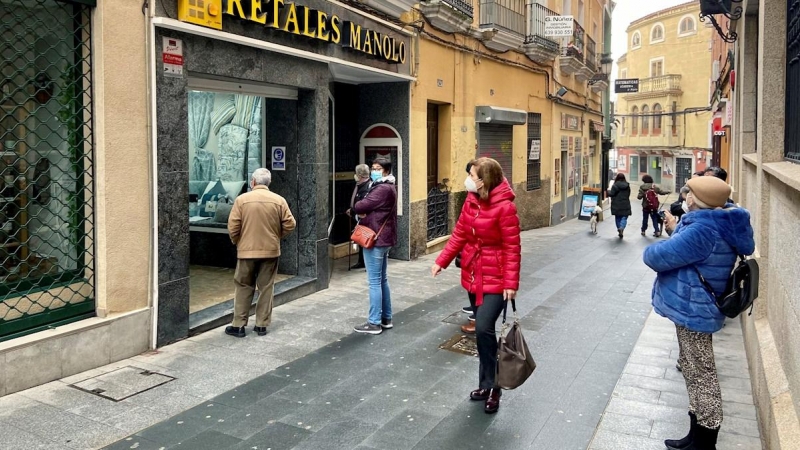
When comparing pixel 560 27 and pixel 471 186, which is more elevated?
pixel 560 27

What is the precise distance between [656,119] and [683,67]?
4.40 metres

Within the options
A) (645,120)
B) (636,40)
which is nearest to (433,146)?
(645,120)

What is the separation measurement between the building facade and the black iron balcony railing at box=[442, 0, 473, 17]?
7706 mm

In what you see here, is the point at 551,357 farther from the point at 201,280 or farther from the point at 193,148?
the point at 193,148

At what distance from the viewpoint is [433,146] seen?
13.1 meters

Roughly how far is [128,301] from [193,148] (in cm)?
467

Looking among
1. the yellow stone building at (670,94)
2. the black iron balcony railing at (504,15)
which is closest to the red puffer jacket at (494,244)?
the black iron balcony railing at (504,15)

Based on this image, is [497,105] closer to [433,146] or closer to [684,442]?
[433,146]

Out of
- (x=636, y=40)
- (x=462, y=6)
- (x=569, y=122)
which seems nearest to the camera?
(x=462, y=6)

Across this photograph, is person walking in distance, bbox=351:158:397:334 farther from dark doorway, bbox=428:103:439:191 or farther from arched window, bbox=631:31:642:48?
arched window, bbox=631:31:642:48

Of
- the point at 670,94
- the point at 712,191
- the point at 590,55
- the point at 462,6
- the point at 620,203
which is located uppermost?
the point at 670,94

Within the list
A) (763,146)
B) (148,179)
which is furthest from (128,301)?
(763,146)

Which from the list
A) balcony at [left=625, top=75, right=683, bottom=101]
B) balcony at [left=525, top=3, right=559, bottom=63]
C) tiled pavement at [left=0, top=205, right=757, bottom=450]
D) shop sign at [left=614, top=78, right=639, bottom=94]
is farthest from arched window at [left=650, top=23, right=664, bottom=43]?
tiled pavement at [left=0, top=205, right=757, bottom=450]

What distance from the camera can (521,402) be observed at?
501cm
